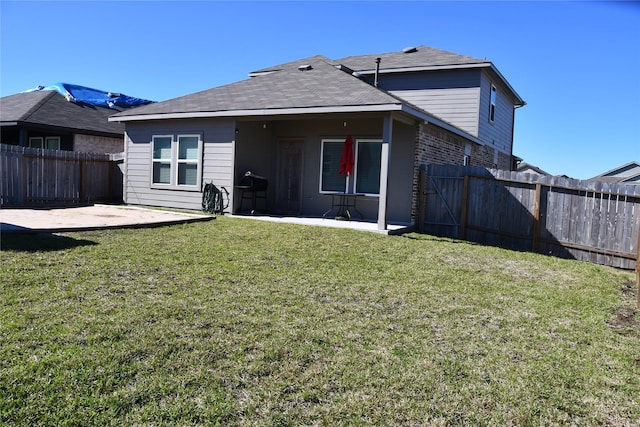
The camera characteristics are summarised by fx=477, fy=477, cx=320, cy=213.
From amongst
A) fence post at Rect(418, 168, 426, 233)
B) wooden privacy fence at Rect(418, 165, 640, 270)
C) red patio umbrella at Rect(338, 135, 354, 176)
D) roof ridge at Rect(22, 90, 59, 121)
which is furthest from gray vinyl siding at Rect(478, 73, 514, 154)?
roof ridge at Rect(22, 90, 59, 121)

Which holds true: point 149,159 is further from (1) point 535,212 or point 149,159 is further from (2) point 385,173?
(1) point 535,212

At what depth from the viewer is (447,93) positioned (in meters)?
16.3

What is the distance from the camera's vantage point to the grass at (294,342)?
2857 millimetres

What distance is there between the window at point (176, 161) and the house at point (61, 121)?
19.6 ft

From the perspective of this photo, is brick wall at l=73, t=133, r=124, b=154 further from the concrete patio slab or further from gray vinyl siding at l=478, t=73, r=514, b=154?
gray vinyl siding at l=478, t=73, r=514, b=154

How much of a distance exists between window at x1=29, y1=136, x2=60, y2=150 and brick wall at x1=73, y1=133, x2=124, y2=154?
114 cm

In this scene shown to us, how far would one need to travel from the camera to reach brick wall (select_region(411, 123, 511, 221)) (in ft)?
39.4

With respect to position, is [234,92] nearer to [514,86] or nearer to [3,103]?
[514,86]

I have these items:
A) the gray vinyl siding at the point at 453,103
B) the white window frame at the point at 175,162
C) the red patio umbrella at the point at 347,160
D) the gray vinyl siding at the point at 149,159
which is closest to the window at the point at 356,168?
the red patio umbrella at the point at 347,160

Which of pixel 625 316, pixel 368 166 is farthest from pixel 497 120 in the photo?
pixel 625 316

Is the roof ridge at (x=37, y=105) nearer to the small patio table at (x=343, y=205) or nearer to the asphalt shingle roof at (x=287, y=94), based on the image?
the asphalt shingle roof at (x=287, y=94)

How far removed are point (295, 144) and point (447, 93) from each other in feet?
20.1

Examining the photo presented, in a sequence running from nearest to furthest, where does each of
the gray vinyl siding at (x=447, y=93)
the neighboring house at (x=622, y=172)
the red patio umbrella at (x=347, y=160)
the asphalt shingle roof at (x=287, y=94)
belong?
1. the asphalt shingle roof at (x=287, y=94)
2. the red patio umbrella at (x=347, y=160)
3. the gray vinyl siding at (x=447, y=93)
4. the neighboring house at (x=622, y=172)

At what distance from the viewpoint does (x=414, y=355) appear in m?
3.77
